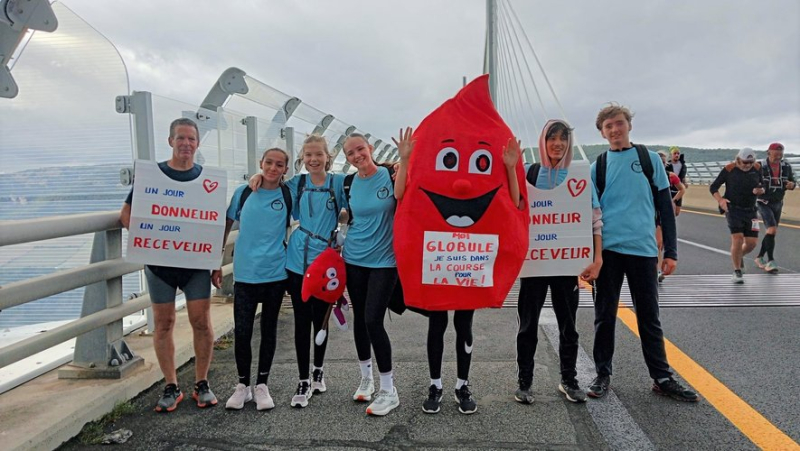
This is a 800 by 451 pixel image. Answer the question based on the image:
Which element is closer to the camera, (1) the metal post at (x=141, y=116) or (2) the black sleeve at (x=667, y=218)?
(2) the black sleeve at (x=667, y=218)

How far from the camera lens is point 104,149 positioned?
4.11 meters

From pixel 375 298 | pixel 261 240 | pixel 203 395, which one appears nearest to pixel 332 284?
pixel 375 298

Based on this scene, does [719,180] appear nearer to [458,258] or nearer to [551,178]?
[551,178]

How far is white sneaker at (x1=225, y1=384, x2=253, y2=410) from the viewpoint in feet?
11.0

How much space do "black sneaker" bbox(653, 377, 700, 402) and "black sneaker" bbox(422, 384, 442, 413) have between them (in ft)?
4.69

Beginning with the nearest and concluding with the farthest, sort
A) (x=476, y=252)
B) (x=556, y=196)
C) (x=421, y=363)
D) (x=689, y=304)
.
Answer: (x=476, y=252), (x=556, y=196), (x=421, y=363), (x=689, y=304)

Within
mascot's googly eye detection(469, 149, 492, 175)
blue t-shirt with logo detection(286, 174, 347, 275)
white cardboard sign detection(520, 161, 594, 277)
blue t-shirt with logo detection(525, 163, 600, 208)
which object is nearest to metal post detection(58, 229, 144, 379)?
blue t-shirt with logo detection(286, 174, 347, 275)

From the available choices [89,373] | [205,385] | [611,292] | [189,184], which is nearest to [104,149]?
[189,184]

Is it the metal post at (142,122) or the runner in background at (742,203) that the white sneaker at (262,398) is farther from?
the runner in background at (742,203)

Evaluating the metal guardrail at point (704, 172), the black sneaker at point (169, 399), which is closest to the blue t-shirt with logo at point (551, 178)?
the black sneaker at point (169, 399)

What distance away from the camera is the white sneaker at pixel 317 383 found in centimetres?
358

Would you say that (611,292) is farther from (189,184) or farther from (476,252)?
(189,184)

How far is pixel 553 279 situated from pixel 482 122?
1092mm

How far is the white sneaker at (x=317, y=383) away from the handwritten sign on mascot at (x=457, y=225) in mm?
887
